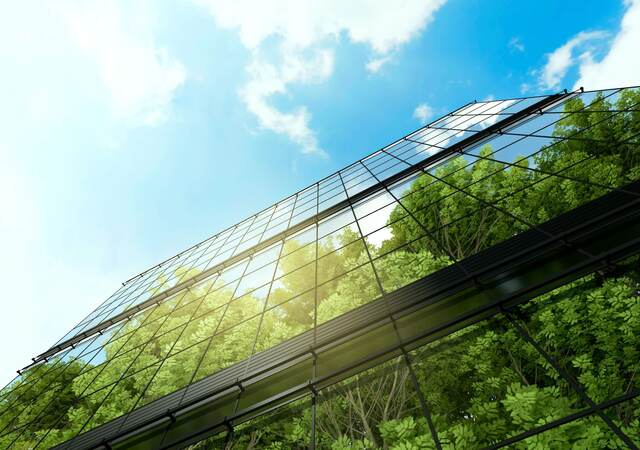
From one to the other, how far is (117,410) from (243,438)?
3.63 meters

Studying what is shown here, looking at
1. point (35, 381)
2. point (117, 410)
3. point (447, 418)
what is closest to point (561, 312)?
point (447, 418)

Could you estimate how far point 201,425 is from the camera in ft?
16.9

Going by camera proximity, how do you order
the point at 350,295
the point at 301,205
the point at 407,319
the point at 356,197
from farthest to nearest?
the point at 301,205, the point at 350,295, the point at 356,197, the point at 407,319

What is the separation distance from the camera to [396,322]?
4.85 metres

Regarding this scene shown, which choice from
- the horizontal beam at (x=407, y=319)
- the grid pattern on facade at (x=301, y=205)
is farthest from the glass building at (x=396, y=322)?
the grid pattern on facade at (x=301, y=205)

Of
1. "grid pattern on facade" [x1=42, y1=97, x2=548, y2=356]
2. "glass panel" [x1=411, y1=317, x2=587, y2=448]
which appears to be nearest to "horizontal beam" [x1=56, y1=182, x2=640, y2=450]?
"glass panel" [x1=411, y1=317, x2=587, y2=448]

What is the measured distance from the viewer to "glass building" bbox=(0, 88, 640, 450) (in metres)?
4.62

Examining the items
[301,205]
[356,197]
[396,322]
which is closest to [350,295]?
[356,197]

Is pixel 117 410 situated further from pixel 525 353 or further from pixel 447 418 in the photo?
pixel 525 353

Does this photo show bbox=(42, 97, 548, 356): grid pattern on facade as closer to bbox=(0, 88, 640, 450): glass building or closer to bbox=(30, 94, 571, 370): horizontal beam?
bbox=(0, 88, 640, 450): glass building

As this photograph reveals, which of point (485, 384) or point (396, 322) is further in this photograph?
point (485, 384)

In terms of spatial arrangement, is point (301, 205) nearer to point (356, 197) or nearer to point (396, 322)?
point (356, 197)

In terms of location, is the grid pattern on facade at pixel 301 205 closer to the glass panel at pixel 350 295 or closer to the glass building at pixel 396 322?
the glass building at pixel 396 322

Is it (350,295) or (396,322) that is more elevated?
(350,295)
